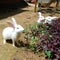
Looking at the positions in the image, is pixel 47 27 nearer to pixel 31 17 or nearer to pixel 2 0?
pixel 31 17

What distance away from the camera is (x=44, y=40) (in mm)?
5371

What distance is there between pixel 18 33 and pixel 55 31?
2.61ft

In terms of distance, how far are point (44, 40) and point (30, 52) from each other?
1.26 ft

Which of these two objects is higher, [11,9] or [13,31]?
[13,31]

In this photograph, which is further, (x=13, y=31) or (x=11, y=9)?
(x=11, y=9)

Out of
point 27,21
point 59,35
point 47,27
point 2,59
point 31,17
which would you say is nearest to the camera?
point 2,59

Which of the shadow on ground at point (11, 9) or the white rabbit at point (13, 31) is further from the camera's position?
the shadow on ground at point (11, 9)

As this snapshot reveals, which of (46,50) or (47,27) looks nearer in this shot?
(46,50)

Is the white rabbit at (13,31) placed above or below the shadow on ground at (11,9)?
above

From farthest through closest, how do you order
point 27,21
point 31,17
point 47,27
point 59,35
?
point 31,17 → point 27,21 → point 47,27 → point 59,35

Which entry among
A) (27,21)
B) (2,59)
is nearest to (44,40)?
(2,59)

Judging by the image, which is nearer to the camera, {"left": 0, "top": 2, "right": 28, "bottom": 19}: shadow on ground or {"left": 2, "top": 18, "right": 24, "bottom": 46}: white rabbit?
{"left": 2, "top": 18, "right": 24, "bottom": 46}: white rabbit

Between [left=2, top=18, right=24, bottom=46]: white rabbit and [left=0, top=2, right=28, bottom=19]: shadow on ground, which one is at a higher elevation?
[left=2, top=18, right=24, bottom=46]: white rabbit

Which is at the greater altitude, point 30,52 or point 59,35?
point 59,35
